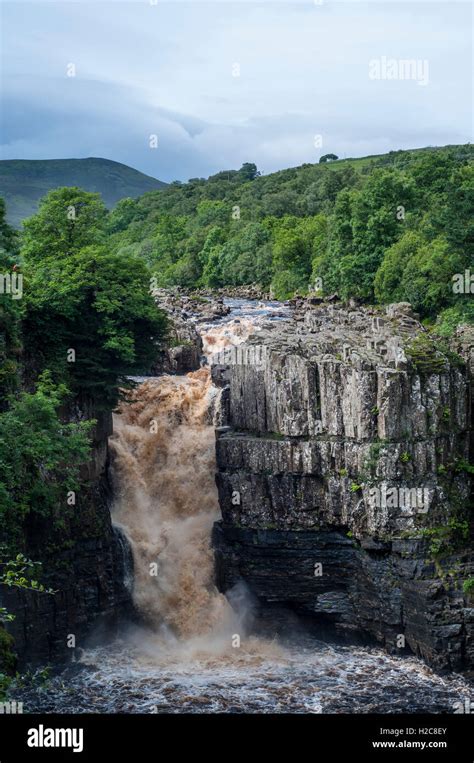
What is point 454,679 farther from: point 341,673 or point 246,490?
point 246,490

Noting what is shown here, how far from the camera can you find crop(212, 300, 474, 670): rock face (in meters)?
44.4

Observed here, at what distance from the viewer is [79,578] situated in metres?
45.9

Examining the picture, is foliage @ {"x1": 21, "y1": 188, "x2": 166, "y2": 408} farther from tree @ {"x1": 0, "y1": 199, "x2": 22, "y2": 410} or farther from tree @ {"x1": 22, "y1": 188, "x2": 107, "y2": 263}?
tree @ {"x1": 0, "y1": 199, "x2": 22, "y2": 410}

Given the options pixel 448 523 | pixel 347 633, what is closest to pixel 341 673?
pixel 347 633

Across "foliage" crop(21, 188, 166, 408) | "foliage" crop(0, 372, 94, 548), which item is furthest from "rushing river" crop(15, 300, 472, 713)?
"foliage" crop(0, 372, 94, 548)

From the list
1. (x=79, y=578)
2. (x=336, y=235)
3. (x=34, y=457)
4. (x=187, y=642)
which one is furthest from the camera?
(x=336, y=235)

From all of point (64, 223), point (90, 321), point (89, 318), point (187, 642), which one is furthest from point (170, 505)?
point (64, 223)

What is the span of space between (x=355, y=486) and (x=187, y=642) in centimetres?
1104

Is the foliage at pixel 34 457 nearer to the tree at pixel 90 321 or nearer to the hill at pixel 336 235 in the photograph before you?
the tree at pixel 90 321

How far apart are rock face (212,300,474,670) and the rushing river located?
145 centimetres

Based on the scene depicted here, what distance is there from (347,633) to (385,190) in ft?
174

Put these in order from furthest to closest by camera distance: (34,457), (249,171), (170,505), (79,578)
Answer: (249,171) < (170,505) < (79,578) < (34,457)

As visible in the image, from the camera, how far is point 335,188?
131125mm

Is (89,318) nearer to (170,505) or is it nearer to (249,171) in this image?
(170,505)
